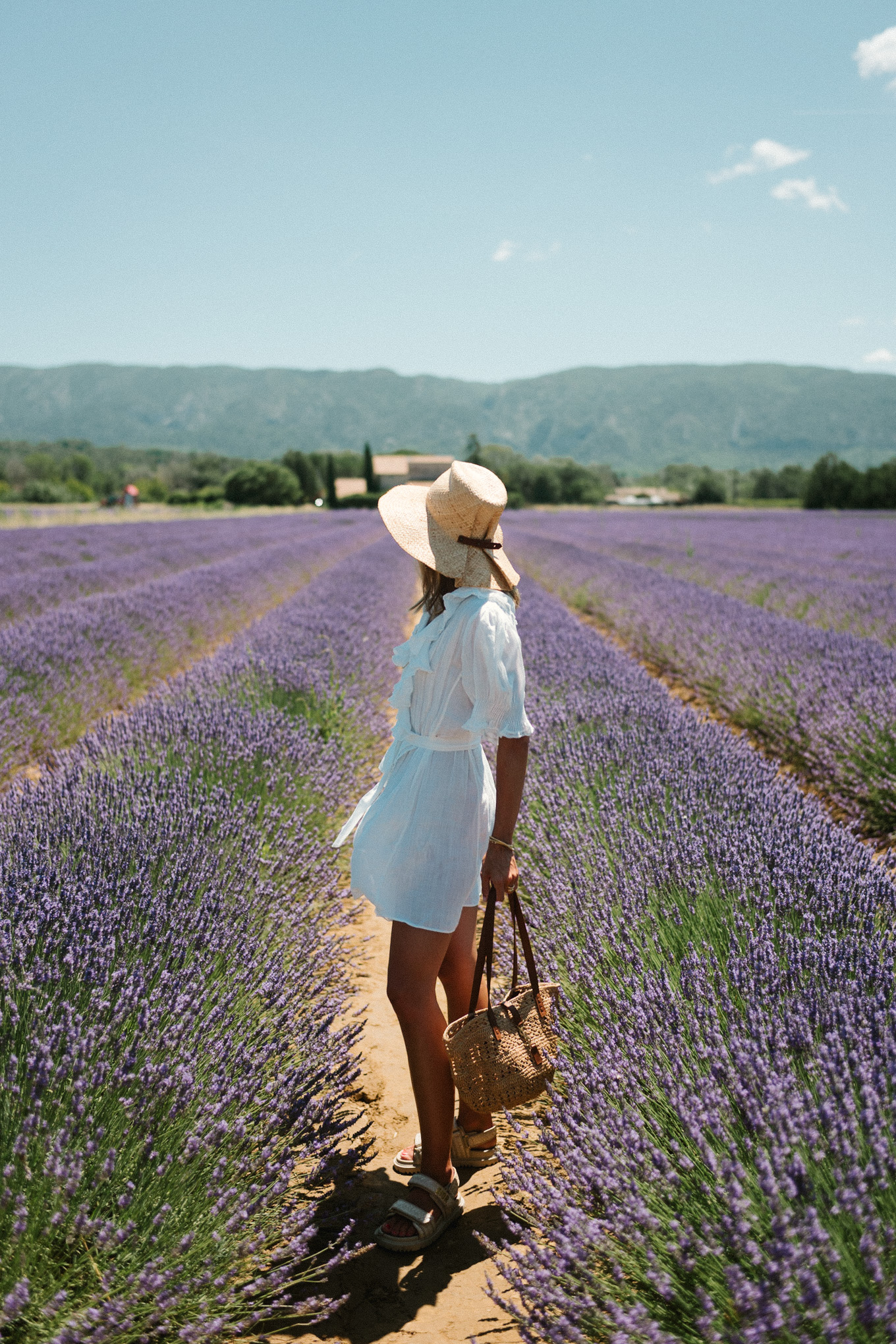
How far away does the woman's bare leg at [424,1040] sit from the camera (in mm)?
1576

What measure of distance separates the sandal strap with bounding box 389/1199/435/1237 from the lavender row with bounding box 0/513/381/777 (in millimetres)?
3021

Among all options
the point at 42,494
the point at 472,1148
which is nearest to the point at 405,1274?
the point at 472,1148

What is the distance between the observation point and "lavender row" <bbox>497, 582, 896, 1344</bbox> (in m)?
0.96

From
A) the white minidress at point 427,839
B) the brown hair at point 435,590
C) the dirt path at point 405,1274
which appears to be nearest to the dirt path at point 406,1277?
the dirt path at point 405,1274

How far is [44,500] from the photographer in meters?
56.3

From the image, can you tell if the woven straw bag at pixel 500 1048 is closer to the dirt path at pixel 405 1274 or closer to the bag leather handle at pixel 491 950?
the bag leather handle at pixel 491 950

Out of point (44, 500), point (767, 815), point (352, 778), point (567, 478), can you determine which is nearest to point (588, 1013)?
point (767, 815)

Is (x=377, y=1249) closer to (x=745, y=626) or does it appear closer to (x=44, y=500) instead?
(x=745, y=626)

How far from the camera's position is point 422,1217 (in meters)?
1.57

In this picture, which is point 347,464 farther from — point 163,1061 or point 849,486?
point 163,1061

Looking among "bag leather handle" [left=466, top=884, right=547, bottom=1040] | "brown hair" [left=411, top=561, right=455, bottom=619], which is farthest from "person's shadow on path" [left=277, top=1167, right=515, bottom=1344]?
"brown hair" [left=411, top=561, right=455, bottom=619]

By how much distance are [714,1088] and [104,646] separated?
509 centimetres

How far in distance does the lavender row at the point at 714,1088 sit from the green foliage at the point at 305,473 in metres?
63.3

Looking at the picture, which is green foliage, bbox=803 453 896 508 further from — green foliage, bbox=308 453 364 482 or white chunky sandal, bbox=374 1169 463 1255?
green foliage, bbox=308 453 364 482
